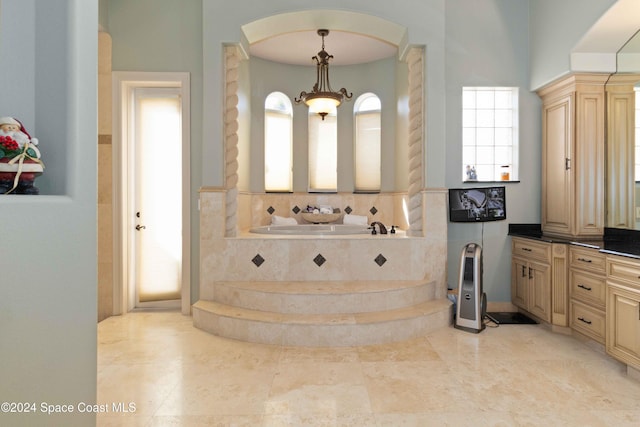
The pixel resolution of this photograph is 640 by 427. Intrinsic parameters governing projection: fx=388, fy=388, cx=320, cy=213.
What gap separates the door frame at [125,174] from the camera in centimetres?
421

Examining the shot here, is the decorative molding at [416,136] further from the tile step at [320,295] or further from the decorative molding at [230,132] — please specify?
the decorative molding at [230,132]

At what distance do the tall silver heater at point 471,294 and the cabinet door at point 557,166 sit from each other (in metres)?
1.04

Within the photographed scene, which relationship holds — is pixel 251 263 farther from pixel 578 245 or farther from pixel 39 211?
pixel 578 245

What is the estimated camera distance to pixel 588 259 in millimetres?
3271

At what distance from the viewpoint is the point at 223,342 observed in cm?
340

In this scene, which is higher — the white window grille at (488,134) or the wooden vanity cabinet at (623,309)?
the white window grille at (488,134)

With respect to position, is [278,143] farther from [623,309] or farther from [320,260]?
[623,309]

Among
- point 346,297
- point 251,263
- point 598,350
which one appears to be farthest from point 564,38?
point 251,263

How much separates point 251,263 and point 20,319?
9.26ft

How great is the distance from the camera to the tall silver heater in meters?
3.71

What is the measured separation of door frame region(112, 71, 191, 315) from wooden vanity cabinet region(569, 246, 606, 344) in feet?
12.5

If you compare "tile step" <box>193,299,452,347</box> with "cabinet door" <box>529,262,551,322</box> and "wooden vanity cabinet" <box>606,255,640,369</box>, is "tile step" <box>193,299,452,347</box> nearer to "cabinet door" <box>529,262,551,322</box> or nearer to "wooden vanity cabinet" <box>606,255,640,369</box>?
"cabinet door" <box>529,262,551,322</box>

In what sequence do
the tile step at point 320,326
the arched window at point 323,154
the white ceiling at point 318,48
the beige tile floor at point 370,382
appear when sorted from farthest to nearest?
the arched window at point 323,154 < the white ceiling at point 318,48 < the tile step at point 320,326 < the beige tile floor at point 370,382

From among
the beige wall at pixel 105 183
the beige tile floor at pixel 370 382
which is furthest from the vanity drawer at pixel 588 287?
the beige wall at pixel 105 183
